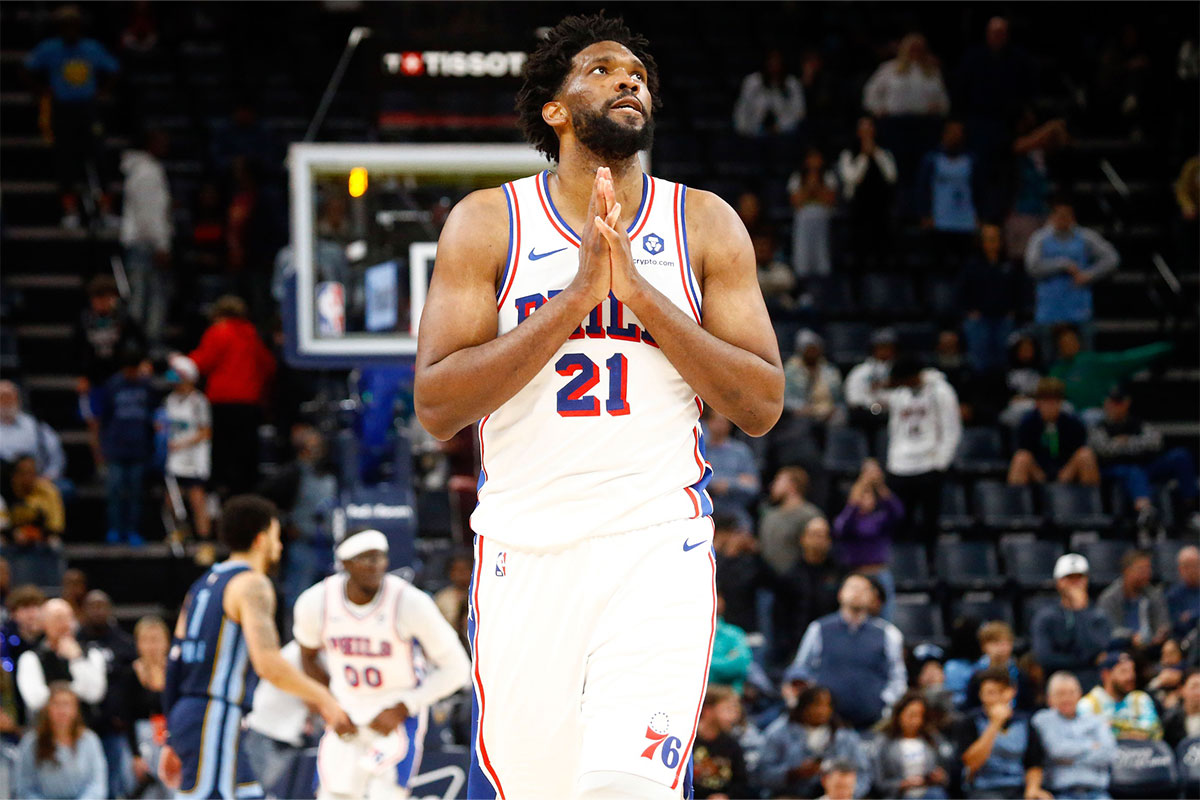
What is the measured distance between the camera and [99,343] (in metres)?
15.1

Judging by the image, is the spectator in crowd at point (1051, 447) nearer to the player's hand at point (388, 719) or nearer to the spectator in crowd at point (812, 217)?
the spectator in crowd at point (812, 217)

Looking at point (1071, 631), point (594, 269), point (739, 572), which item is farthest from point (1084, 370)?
point (594, 269)

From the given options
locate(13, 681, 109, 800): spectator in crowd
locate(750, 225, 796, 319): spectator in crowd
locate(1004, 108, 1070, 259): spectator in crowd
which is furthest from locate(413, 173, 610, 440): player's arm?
locate(1004, 108, 1070, 259): spectator in crowd

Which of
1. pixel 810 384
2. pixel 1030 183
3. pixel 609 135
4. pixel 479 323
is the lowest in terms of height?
pixel 810 384

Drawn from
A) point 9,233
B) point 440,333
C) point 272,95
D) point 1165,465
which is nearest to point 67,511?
point 9,233

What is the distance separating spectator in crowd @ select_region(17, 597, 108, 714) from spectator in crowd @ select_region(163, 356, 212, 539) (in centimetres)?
286

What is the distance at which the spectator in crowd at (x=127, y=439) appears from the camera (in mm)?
14219

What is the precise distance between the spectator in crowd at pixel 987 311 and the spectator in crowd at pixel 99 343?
24.9 feet

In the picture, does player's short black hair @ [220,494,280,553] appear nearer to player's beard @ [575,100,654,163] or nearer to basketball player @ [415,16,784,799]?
basketball player @ [415,16,784,799]

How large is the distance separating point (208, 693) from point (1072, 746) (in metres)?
5.49

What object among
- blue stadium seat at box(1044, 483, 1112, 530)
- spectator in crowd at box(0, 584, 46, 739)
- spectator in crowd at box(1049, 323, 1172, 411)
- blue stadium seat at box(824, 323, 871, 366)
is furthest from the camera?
blue stadium seat at box(824, 323, 871, 366)

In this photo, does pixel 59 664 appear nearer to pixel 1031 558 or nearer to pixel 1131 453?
pixel 1031 558

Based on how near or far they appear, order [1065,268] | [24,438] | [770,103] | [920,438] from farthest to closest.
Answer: [770,103] < [1065,268] < [24,438] < [920,438]

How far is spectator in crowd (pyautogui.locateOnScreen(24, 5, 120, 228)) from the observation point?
17.4 meters
